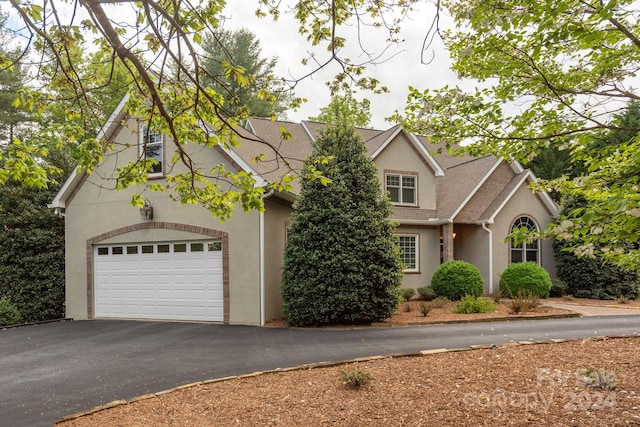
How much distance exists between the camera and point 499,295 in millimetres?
15430

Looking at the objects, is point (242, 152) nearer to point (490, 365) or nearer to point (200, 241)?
point (200, 241)

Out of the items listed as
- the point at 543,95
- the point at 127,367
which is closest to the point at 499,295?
the point at 543,95

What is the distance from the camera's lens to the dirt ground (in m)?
4.28

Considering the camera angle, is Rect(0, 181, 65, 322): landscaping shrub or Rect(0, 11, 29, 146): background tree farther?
Rect(0, 11, 29, 146): background tree

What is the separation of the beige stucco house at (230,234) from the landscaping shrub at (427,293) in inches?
36.8

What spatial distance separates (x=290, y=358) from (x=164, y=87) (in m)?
4.71

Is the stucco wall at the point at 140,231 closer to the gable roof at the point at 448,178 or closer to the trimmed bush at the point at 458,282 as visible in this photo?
the gable roof at the point at 448,178

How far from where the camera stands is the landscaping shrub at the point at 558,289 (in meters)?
17.1

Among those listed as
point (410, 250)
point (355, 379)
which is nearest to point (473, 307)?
point (410, 250)

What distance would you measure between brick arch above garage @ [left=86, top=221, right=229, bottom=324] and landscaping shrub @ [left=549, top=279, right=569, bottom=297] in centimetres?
1210

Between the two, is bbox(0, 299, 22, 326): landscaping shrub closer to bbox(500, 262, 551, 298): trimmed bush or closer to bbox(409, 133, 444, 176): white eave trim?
bbox(409, 133, 444, 176): white eave trim

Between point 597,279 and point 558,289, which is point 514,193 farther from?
point 597,279

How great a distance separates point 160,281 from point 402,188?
9284mm

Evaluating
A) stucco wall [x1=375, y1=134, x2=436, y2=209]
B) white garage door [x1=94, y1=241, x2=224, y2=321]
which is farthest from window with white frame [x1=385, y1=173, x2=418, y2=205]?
white garage door [x1=94, y1=241, x2=224, y2=321]
